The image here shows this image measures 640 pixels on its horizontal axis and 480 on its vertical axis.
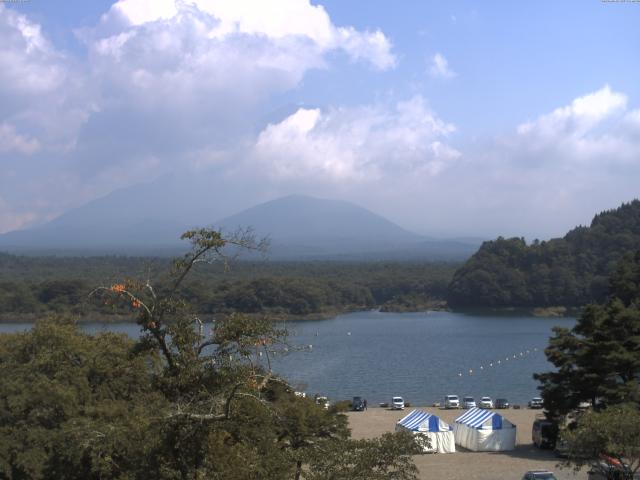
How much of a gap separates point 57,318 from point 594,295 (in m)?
49.8

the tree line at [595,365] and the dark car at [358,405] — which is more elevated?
the tree line at [595,365]

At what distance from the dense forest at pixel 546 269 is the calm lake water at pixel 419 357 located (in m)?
5.21

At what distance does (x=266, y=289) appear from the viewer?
53688 millimetres

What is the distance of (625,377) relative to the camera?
14.7m

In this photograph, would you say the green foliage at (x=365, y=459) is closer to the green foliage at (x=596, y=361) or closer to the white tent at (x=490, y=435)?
the green foliage at (x=596, y=361)

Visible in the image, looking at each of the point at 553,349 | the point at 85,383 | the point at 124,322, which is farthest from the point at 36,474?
the point at 124,322

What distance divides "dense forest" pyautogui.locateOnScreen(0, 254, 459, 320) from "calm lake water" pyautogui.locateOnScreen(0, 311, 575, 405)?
2686 millimetres

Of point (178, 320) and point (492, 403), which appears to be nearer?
point (178, 320)

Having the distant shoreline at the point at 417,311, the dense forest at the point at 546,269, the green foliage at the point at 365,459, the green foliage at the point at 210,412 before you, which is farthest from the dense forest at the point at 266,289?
the green foliage at the point at 365,459

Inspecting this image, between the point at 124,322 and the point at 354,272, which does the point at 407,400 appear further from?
the point at 354,272

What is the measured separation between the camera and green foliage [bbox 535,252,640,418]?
14258 mm

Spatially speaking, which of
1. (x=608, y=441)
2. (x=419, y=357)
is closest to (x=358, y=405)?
(x=419, y=357)

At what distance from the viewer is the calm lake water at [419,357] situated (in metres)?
27.3

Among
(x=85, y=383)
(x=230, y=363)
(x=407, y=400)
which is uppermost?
(x=230, y=363)
